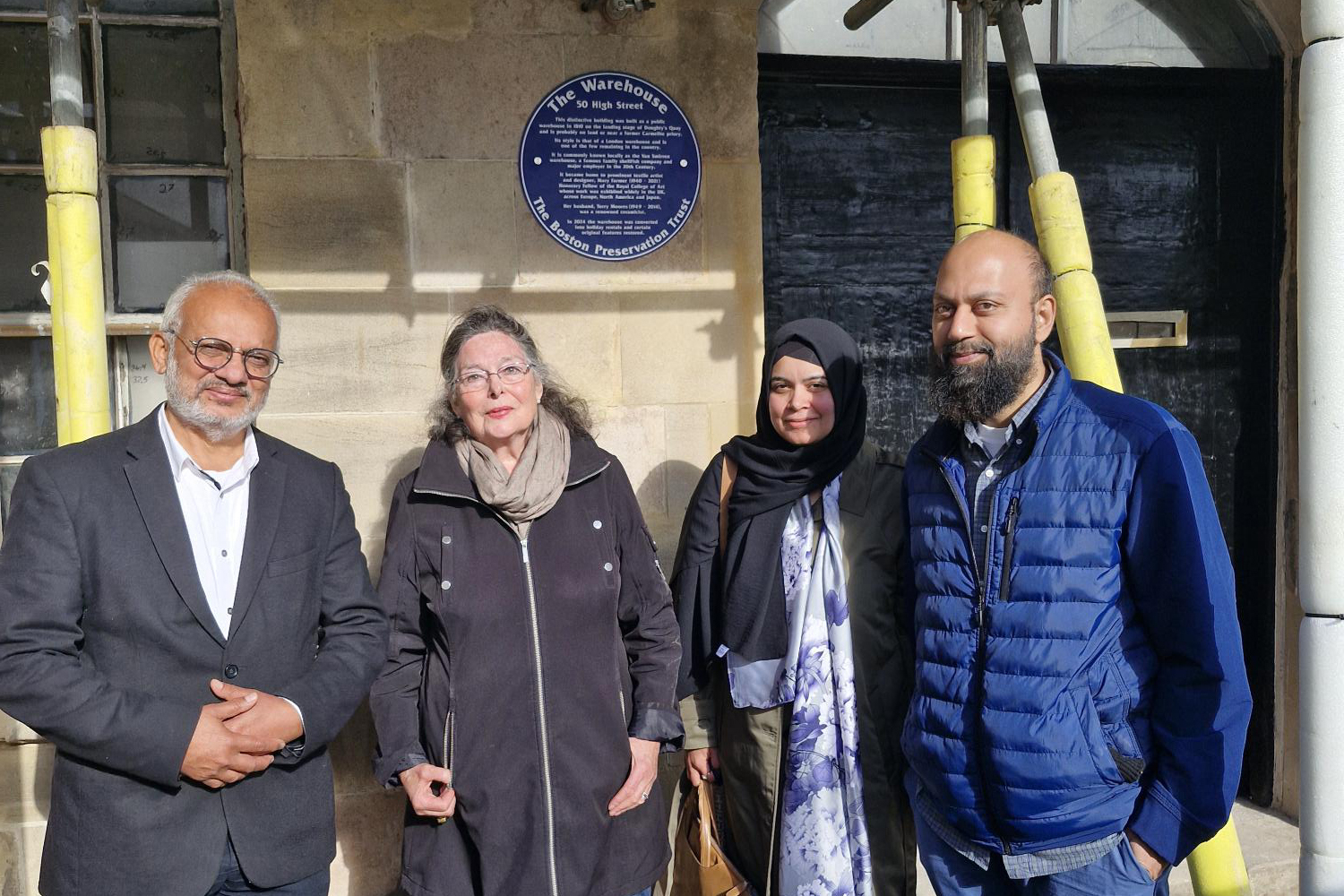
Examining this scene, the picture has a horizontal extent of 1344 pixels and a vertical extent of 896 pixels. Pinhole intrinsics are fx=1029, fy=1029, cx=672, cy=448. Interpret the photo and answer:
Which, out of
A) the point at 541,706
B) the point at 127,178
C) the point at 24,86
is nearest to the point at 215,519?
the point at 541,706

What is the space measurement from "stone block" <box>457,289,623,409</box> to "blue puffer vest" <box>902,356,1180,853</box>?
5.89ft

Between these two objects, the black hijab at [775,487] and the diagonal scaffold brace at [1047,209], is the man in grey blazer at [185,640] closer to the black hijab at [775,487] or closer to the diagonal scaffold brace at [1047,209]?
the black hijab at [775,487]

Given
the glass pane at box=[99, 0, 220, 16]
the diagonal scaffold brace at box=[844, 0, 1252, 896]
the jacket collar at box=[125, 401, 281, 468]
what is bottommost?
the jacket collar at box=[125, 401, 281, 468]

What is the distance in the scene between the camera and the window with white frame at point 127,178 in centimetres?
356

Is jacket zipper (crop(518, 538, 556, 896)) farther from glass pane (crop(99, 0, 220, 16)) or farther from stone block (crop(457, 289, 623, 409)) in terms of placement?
glass pane (crop(99, 0, 220, 16))

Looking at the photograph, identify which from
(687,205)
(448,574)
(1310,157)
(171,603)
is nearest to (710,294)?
(687,205)

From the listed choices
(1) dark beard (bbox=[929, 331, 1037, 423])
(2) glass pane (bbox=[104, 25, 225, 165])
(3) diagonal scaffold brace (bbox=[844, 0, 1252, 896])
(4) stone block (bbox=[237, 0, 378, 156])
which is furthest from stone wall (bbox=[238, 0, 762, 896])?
(1) dark beard (bbox=[929, 331, 1037, 423])

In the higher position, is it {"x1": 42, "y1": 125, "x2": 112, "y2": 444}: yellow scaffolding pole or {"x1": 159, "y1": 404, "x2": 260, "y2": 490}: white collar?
{"x1": 42, "y1": 125, "x2": 112, "y2": 444}: yellow scaffolding pole

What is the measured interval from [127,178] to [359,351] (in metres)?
1.03

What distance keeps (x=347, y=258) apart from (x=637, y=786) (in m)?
2.05

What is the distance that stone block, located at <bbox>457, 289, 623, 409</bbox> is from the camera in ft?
12.2

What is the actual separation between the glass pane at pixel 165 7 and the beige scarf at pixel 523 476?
2039 millimetres

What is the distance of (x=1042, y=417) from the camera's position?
2229mm

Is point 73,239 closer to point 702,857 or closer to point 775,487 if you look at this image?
point 775,487
